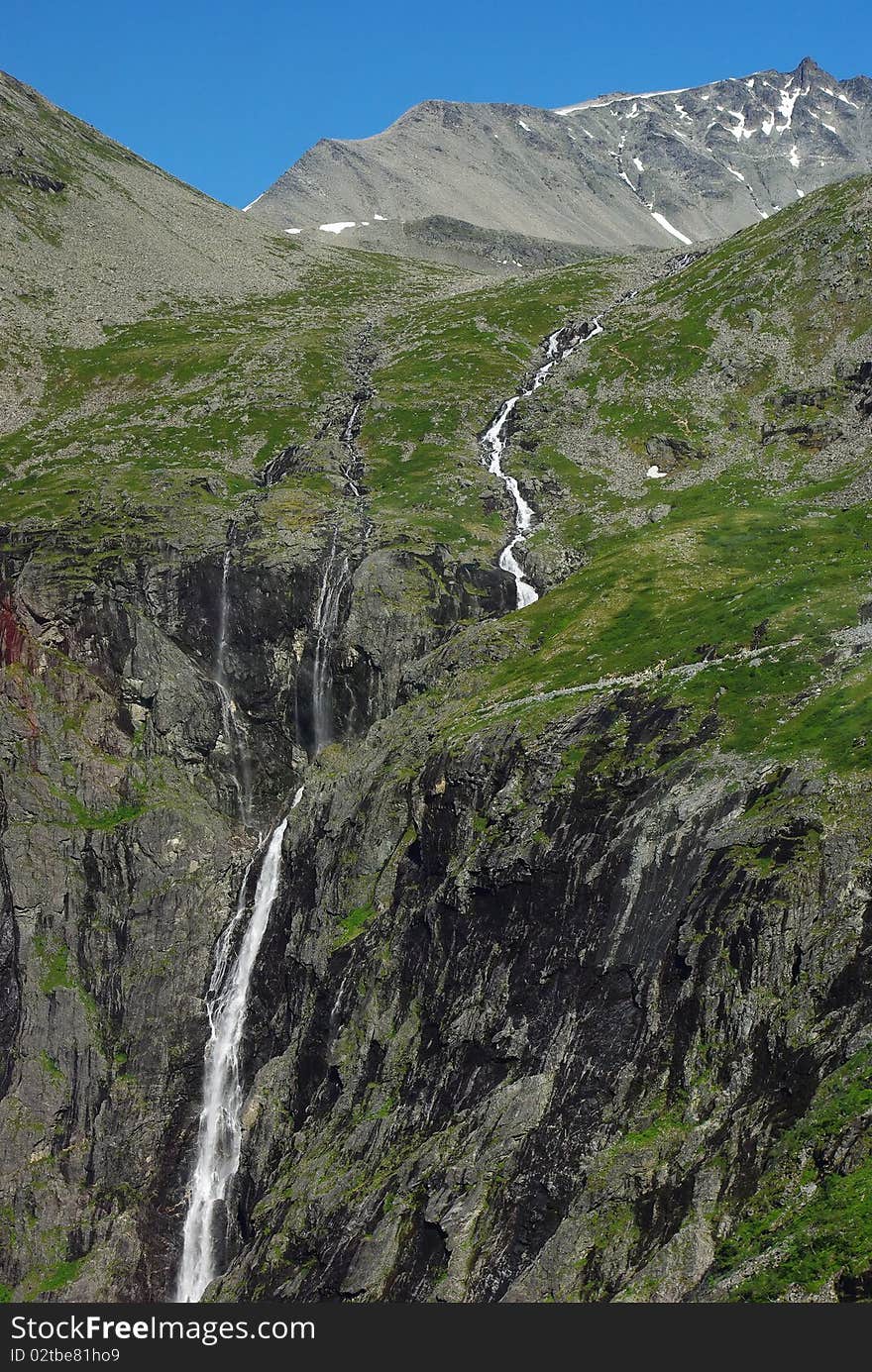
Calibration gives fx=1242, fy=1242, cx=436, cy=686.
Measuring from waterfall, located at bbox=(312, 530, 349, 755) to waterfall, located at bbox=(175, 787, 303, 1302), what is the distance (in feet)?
31.4

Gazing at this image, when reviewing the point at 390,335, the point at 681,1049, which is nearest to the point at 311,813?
the point at 681,1049

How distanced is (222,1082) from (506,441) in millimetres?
82064

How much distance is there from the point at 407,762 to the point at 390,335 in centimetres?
11132

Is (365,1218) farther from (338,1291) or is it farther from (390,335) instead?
(390,335)

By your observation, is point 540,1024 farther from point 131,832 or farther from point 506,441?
point 506,441

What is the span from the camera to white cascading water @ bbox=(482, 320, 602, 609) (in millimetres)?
107850

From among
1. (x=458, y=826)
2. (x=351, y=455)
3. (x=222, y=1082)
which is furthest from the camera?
(x=351, y=455)

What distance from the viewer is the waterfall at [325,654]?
99.2 metres

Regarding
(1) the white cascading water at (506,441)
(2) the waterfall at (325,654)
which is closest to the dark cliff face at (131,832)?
(2) the waterfall at (325,654)

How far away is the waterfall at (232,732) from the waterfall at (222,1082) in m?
9.00

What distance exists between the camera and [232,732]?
9994 centimetres

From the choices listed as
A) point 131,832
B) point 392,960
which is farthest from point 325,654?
point 392,960

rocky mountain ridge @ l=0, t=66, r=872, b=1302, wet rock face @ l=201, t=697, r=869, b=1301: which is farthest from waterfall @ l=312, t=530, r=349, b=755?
wet rock face @ l=201, t=697, r=869, b=1301

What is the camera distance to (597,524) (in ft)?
381
